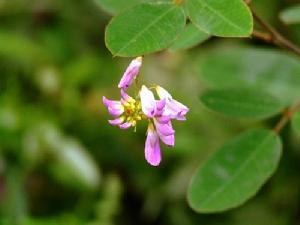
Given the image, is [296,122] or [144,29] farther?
[296,122]

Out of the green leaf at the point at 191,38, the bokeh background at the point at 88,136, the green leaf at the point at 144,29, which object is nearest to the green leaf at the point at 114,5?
the green leaf at the point at 191,38

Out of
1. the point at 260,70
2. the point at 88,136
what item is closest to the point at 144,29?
the point at 260,70

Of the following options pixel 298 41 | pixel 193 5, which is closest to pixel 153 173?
pixel 298 41

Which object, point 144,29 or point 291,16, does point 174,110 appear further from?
point 291,16

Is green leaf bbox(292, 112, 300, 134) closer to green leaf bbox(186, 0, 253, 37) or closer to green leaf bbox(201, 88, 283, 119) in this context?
green leaf bbox(201, 88, 283, 119)

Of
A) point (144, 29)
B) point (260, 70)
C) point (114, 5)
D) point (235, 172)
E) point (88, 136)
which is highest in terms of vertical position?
point (144, 29)

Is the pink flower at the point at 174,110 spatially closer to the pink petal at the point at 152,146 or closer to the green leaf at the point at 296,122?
the pink petal at the point at 152,146
